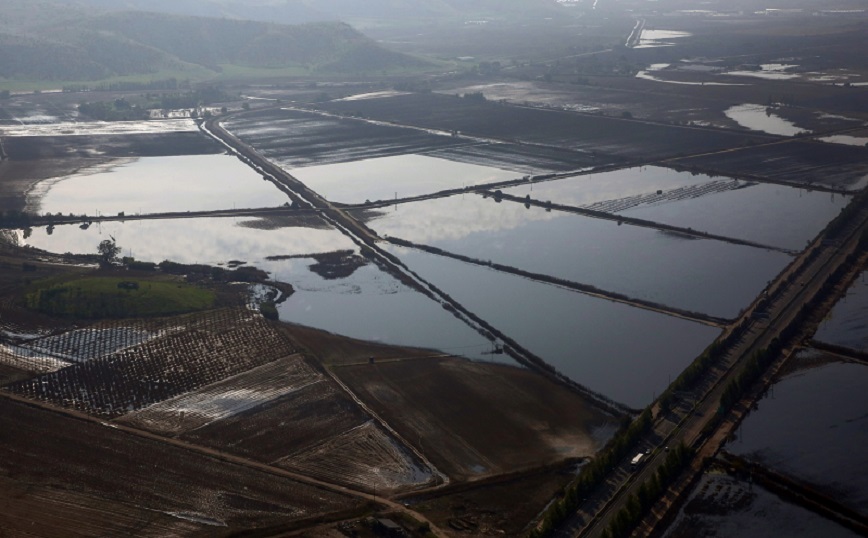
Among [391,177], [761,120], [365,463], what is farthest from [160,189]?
[761,120]

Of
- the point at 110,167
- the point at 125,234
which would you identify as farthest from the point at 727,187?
the point at 110,167

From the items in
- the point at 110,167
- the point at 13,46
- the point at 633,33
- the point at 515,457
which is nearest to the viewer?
the point at 515,457

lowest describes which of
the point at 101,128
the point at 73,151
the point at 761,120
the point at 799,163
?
the point at 73,151

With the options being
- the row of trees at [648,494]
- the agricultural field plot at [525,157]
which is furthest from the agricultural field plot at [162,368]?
the agricultural field plot at [525,157]

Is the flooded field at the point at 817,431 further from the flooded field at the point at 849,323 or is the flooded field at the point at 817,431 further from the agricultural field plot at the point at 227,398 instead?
the agricultural field plot at the point at 227,398

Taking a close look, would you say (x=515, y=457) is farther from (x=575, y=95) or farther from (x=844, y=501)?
(x=575, y=95)

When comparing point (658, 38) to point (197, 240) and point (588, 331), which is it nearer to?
point (197, 240)
